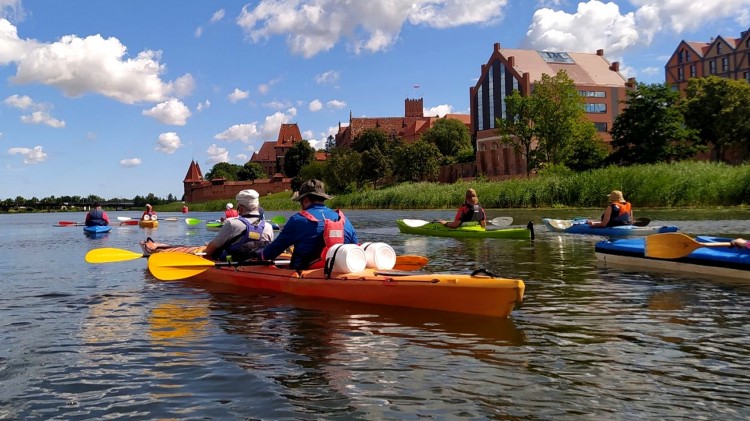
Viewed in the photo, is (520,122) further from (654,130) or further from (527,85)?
(527,85)

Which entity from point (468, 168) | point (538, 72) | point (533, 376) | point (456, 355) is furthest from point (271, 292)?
point (538, 72)

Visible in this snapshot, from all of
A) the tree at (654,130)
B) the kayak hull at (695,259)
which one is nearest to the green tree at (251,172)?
the tree at (654,130)

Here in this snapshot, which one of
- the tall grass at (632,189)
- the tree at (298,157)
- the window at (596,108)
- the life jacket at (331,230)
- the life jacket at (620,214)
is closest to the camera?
the life jacket at (331,230)

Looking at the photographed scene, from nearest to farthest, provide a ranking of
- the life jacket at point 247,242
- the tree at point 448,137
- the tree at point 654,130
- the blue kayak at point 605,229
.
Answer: the life jacket at point 247,242 → the blue kayak at point 605,229 → the tree at point 654,130 → the tree at point 448,137

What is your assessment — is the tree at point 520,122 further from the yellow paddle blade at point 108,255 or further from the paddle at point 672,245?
the yellow paddle blade at point 108,255

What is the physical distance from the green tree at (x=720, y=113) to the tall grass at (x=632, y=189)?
61.4 ft

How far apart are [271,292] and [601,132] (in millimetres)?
76945

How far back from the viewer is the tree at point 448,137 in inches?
3802

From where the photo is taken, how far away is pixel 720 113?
51.5 m

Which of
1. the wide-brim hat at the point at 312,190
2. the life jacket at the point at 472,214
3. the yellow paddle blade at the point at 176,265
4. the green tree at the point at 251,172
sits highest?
the green tree at the point at 251,172

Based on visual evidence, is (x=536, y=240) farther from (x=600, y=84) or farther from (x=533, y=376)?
(x=600, y=84)

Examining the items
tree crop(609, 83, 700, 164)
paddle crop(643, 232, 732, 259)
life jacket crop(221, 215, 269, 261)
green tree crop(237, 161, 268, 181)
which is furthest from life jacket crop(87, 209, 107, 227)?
green tree crop(237, 161, 268, 181)

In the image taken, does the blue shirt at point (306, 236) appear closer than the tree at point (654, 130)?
Yes

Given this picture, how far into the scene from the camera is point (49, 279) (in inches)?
502
